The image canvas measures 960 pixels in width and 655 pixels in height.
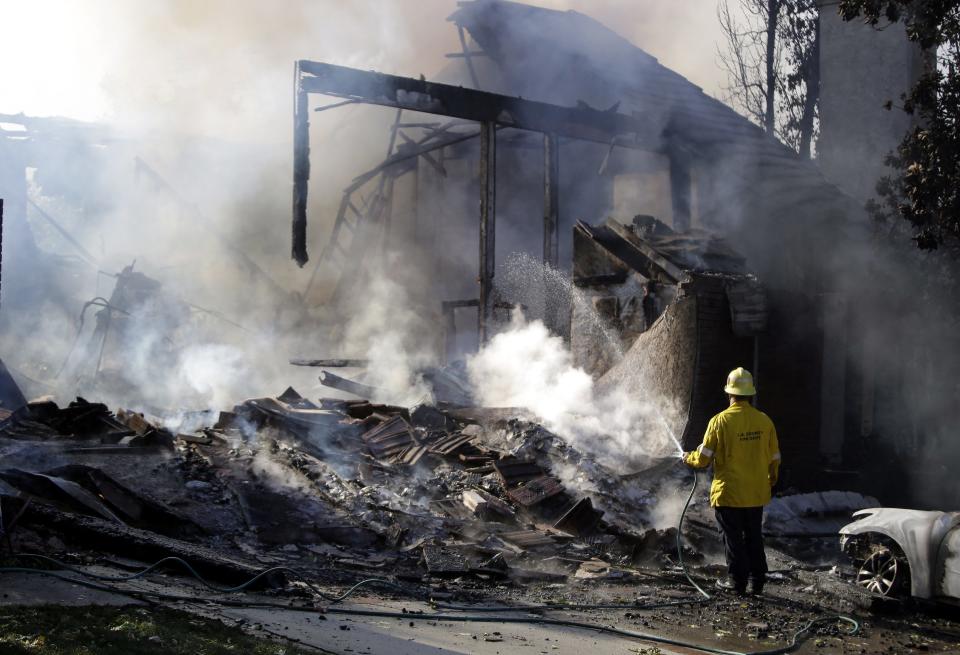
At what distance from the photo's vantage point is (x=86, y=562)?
6.14 meters

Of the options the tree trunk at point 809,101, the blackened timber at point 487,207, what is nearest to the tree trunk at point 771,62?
the tree trunk at point 809,101

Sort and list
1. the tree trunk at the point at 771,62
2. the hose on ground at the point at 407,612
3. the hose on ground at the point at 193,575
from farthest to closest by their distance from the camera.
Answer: the tree trunk at the point at 771,62
the hose on ground at the point at 193,575
the hose on ground at the point at 407,612

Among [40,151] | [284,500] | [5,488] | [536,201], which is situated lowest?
[284,500]

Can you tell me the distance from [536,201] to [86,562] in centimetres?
1707

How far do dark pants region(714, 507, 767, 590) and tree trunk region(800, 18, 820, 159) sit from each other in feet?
73.3

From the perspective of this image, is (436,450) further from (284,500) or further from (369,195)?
(369,195)

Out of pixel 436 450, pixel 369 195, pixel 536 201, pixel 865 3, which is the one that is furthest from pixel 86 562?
pixel 369 195

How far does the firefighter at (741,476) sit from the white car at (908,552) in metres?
0.79

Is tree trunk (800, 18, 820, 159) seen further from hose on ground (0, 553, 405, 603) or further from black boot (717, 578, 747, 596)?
hose on ground (0, 553, 405, 603)

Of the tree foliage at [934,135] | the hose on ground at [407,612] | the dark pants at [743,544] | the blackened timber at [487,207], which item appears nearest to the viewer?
the hose on ground at [407,612]

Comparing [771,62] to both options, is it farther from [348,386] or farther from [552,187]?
[348,386]

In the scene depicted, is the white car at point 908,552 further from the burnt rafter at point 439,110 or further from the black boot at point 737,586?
the burnt rafter at point 439,110

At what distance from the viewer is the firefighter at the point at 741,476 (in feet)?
23.5

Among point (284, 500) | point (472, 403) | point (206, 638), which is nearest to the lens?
point (206, 638)
